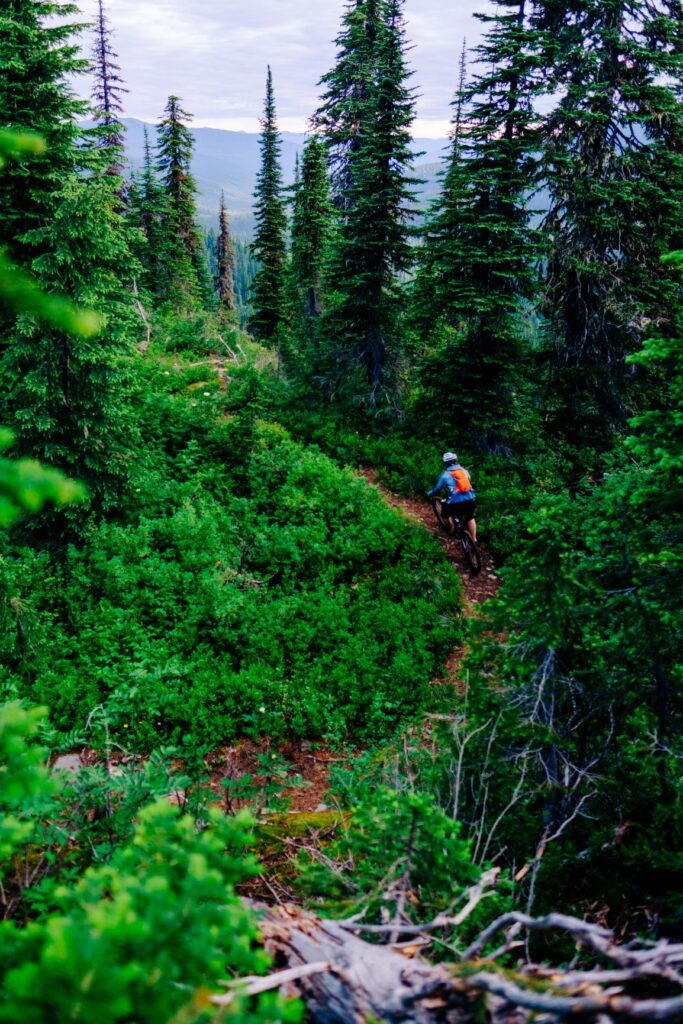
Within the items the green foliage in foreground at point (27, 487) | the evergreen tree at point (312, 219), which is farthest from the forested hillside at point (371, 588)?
the evergreen tree at point (312, 219)

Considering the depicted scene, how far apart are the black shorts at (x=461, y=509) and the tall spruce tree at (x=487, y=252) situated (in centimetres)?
367

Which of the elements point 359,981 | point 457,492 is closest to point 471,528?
point 457,492

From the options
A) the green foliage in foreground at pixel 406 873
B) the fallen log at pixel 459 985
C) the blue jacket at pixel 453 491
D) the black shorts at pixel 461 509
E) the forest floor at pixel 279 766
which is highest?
the fallen log at pixel 459 985

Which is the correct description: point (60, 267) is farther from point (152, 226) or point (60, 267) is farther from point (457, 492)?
point (152, 226)

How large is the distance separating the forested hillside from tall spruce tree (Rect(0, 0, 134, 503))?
63mm

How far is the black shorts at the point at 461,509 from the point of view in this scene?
37.1 feet

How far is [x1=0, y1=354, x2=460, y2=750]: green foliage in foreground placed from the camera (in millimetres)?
8156

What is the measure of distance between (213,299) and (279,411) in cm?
3444

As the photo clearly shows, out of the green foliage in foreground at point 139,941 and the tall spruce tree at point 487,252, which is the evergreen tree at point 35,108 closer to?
the tall spruce tree at point 487,252

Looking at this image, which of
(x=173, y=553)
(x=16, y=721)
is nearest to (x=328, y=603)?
(x=173, y=553)

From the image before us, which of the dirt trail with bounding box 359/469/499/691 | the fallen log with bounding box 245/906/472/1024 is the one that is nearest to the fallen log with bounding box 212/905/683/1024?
the fallen log with bounding box 245/906/472/1024

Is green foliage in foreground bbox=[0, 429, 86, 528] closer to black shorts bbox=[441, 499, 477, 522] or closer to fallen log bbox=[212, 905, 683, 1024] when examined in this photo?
fallen log bbox=[212, 905, 683, 1024]

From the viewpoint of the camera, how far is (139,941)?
182 cm

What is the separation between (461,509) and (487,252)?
673cm
